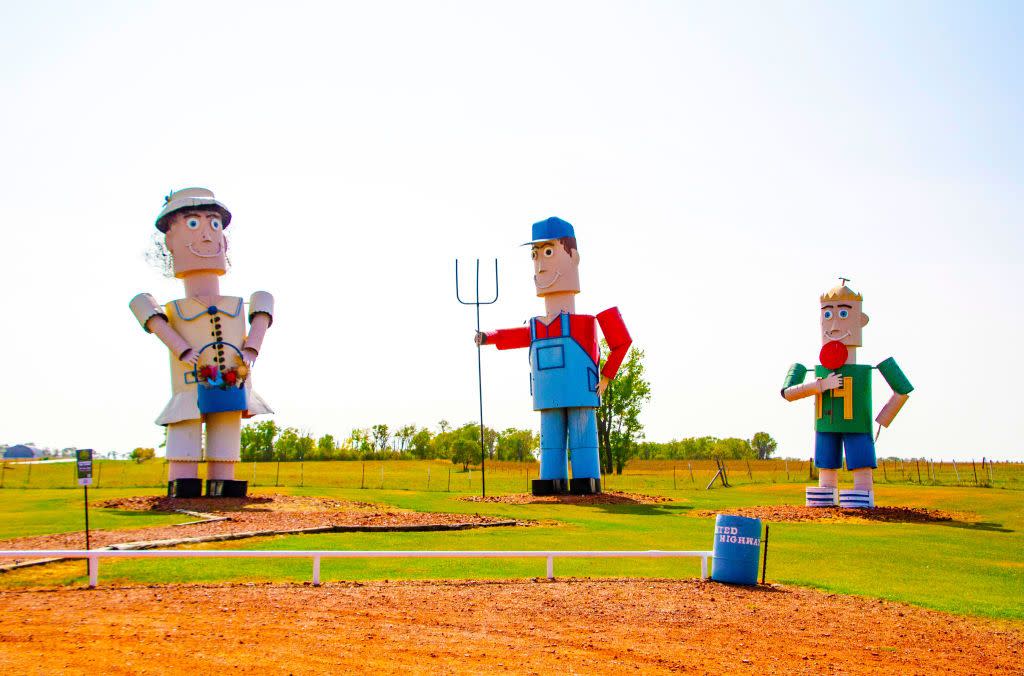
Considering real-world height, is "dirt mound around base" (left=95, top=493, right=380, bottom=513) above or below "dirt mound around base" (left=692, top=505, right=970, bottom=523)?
above

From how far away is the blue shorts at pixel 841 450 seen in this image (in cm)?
2600

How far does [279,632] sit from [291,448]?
73989 millimetres

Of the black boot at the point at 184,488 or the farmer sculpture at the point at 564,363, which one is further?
the farmer sculpture at the point at 564,363

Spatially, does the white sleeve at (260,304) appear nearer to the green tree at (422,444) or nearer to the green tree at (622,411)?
the green tree at (622,411)

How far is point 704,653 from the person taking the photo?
9.59 metres

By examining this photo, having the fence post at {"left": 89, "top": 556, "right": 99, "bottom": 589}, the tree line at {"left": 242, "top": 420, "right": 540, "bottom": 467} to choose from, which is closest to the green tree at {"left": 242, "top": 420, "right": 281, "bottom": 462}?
the tree line at {"left": 242, "top": 420, "right": 540, "bottom": 467}

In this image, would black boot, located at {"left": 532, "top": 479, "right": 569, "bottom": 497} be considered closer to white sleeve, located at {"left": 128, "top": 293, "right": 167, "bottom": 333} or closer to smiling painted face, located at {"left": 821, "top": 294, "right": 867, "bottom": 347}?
smiling painted face, located at {"left": 821, "top": 294, "right": 867, "bottom": 347}

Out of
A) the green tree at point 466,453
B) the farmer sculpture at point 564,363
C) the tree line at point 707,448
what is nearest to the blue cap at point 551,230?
the farmer sculpture at point 564,363

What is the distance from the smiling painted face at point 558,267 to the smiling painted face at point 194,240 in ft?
28.9

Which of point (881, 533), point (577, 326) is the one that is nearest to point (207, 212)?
point (577, 326)

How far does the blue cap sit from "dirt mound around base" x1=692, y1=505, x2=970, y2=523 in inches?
335

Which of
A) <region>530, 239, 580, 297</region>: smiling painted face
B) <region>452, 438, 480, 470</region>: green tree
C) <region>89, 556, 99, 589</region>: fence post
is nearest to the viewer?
<region>89, 556, 99, 589</region>: fence post

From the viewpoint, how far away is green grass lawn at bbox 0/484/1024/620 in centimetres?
1334

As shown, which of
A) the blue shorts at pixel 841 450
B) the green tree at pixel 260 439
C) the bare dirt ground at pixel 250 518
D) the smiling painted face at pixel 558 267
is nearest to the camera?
the bare dirt ground at pixel 250 518
